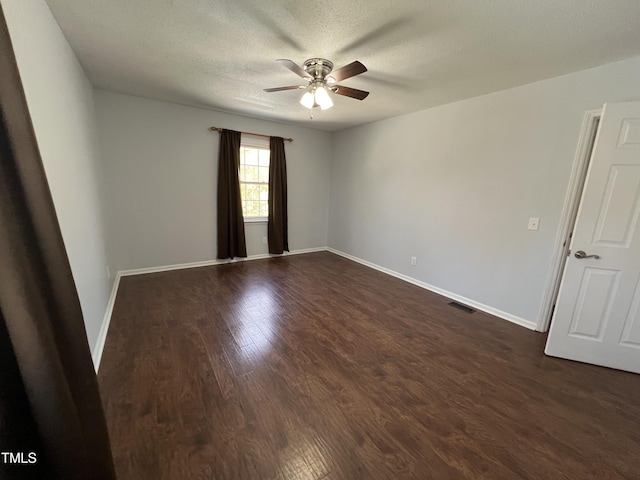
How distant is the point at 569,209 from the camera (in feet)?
7.92

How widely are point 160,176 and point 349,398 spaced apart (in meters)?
3.76

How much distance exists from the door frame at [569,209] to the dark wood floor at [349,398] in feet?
1.15

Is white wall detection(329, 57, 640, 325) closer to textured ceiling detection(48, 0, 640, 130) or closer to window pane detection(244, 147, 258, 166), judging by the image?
textured ceiling detection(48, 0, 640, 130)

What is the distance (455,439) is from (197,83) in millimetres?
3832

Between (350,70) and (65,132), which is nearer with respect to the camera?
(65,132)

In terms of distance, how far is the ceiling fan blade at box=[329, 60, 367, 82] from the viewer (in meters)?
1.77

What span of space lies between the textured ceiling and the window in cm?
160

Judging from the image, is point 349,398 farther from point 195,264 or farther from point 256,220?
point 256,220

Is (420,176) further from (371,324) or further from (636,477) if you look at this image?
(636,477)

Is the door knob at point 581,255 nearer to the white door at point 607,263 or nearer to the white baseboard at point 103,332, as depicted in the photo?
Answer: the white door at point 607,263

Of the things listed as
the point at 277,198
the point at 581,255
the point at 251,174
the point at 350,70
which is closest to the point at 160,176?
the point at 251,174

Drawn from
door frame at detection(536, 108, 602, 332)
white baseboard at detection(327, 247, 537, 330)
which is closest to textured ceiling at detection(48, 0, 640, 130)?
door frame at detection(536, 108, 602, 332)

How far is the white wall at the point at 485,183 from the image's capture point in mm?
2398

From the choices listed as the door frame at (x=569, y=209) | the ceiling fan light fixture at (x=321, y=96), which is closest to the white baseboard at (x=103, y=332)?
the ceiling fan light fixture at (x=321, y=96)
